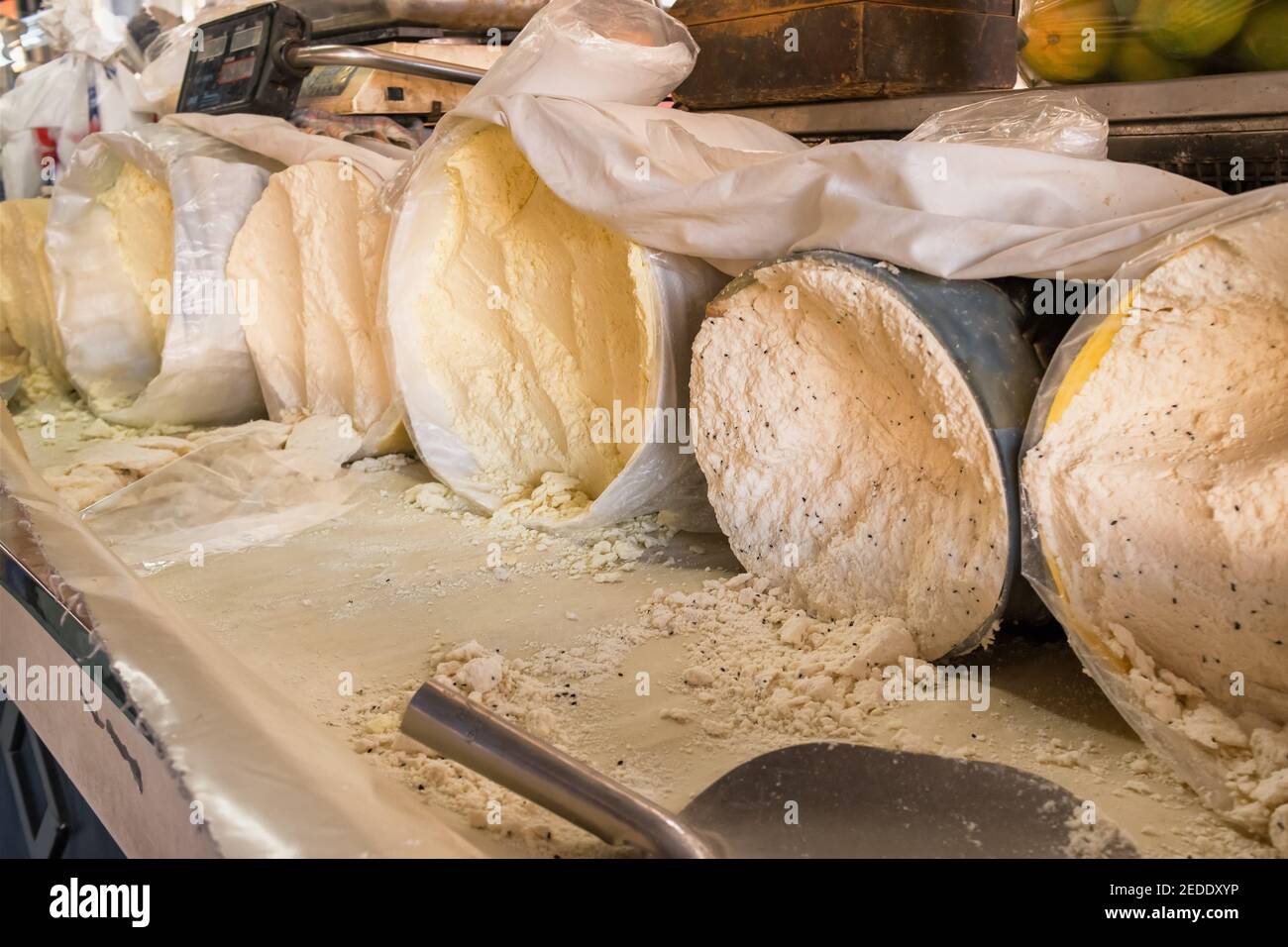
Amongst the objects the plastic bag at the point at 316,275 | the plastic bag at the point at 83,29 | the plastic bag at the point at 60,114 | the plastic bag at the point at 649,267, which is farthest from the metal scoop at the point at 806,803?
the plastic bag at the point at 83,29

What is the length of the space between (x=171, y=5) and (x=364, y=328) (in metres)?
3.07

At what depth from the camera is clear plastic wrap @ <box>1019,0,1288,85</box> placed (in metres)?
1.43

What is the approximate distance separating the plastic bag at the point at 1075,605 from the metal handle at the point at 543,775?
47cm

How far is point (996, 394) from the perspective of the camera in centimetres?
118

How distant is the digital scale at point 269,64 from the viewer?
2791 millimetres

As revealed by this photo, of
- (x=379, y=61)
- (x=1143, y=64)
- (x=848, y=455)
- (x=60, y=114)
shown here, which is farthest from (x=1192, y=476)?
(x=60, y=114)

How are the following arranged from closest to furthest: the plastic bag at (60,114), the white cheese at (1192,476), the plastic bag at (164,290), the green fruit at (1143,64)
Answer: the white cheese at (1192,476) → the green fruit at (1143,64) → the plastic bag at (164,290) → the plastic bag at (60,114)

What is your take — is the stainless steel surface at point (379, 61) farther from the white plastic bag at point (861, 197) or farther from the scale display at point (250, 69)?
the white plastic bag at point (861, 197)

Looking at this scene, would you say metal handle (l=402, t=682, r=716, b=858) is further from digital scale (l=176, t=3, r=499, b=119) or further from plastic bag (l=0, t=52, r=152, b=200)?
plastic bag (l=0, t=52, r=152, b=200)

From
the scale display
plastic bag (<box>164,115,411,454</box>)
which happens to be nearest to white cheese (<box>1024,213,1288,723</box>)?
plastic bag (<box>164,115,411,454</box>)
